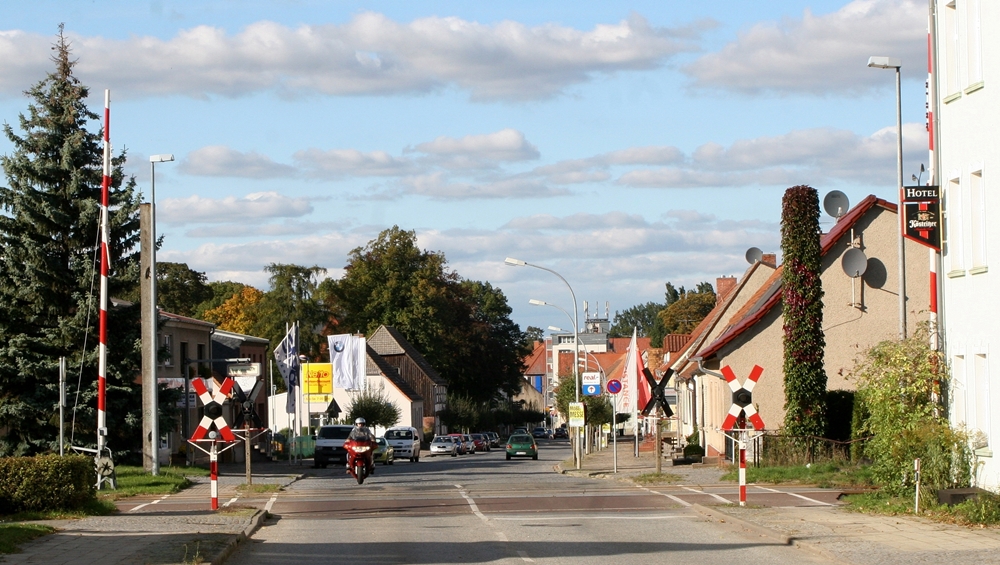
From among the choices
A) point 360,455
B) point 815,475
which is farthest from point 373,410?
point 815,475

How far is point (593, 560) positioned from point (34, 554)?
20.6ft

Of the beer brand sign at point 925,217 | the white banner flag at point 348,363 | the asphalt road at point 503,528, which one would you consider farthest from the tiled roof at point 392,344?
the beer brand sign at point 925,217

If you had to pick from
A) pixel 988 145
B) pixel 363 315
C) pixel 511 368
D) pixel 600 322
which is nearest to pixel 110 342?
pixel 988 145

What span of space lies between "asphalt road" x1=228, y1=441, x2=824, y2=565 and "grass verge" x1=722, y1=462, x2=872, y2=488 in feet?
7.15

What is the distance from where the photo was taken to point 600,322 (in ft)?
598

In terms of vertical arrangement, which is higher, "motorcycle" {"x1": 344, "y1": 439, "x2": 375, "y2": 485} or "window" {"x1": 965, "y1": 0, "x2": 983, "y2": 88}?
"window" {"x1": 965, "y1": 0, "x2": 983, "y2": 88}

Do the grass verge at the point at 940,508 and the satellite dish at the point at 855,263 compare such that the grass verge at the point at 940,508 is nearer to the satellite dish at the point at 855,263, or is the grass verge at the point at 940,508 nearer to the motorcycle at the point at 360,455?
the motorcycle at the point at 360,455

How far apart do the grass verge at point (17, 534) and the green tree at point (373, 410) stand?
56181 millimetres

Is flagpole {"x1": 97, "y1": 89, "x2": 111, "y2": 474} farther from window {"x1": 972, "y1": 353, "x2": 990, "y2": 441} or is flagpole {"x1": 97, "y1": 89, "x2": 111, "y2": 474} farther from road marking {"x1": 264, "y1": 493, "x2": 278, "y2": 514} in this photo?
window {"x1": 972, "y1": 353, "x2": 990, "y2": 441}

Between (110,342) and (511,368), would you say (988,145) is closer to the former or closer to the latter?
(110,342)

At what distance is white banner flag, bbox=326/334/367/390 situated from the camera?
60031 mm

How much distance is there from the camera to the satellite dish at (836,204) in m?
35.6

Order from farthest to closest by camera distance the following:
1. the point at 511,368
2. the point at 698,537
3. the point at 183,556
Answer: the point at 511,368 < the point at 698,537 < the point at 183,556

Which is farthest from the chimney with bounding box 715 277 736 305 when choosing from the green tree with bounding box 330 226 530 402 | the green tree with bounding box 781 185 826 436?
the green tree with bounding box 781 185 826 436
